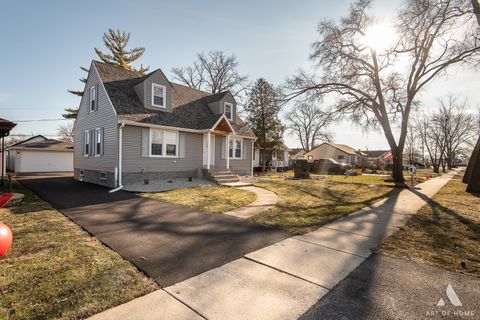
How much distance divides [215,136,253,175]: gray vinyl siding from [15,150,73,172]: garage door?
2046 centimetres

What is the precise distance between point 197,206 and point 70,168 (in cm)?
2619

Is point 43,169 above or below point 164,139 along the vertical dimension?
below

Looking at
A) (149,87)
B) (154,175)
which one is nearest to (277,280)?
(154,175)

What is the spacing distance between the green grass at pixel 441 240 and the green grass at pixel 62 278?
185 inches

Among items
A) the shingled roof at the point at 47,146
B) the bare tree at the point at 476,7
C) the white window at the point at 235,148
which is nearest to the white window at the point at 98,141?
the white window at the point at 235,148

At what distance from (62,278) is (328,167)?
29843 millimetres

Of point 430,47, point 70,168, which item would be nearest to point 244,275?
point 430,47

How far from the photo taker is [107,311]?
8.79ft

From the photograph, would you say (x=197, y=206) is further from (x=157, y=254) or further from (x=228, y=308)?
(x=228, y=308)

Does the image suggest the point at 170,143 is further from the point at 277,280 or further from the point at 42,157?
the point at 42,157

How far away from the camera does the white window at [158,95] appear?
48.5ft

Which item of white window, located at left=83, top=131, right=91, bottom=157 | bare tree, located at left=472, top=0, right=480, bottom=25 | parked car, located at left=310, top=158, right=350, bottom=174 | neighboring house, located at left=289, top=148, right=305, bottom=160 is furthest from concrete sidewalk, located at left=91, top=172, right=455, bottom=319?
neighboring house, located at left=289, top=148, right=305, bottom=160

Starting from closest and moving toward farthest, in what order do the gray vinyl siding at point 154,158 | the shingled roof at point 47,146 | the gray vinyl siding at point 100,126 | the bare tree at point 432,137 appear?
1. the gray vinyl siding at point 154,158
2. the gray vinyl siding at point 100,126
3. the shingled roof at point 47,146
4. the bare tree at point 432,137

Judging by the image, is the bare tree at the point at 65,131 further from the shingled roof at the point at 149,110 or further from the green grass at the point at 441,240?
the green grass at the point at 441,240
